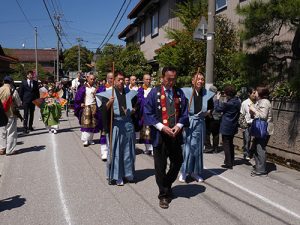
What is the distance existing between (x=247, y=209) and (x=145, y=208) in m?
1.35

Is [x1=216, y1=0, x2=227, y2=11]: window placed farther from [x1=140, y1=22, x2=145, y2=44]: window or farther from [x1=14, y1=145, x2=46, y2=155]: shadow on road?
[x1=140, y1=22, x2=145, y2=44]: window

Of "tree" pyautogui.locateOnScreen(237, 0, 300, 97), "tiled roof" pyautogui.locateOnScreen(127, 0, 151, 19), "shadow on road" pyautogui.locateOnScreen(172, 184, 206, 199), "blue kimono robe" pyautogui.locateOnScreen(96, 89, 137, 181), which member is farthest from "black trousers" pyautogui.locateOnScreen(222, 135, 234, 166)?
"tiled roof" pyautogui.locateOnScreen(127, 0, 151, 19)

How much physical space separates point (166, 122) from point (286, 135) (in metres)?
3.78

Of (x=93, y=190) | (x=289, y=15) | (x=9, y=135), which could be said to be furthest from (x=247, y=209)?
(x=9, y=135)

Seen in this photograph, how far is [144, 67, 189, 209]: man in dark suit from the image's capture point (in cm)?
552

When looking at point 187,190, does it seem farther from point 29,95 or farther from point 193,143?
point 29,95

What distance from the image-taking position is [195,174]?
22.5 feet

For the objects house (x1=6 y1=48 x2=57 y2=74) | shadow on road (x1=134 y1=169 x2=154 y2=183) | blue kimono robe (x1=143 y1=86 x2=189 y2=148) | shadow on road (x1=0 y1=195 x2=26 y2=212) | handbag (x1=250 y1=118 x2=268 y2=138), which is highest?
house (x1=6 y1=48 x2=57 y2=74)

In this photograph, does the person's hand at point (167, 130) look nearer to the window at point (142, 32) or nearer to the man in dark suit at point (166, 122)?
the man in dark suit at point (166, 122)

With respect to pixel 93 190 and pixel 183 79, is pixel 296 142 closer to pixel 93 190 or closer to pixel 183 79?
pixel 93 190

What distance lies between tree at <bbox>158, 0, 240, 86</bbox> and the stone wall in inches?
112

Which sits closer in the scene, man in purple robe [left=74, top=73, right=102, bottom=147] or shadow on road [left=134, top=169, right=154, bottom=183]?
shadow on road [left=134, top=169, right=154, bottom=183]

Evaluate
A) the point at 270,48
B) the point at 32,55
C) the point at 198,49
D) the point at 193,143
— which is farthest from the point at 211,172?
the point at 32,55

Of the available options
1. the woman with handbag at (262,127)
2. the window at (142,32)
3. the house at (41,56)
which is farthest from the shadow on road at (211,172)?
the house at (41,56)
